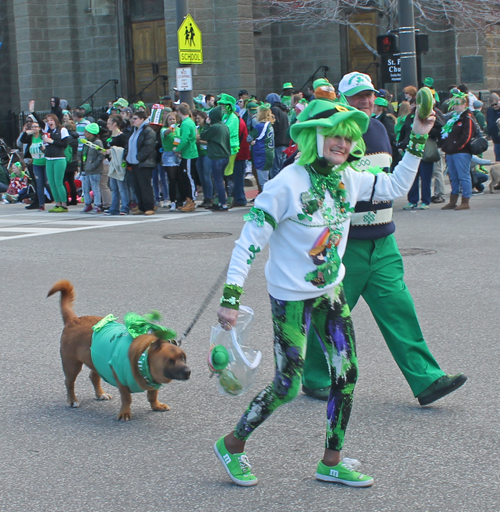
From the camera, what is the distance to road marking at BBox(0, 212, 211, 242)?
44.8 ft

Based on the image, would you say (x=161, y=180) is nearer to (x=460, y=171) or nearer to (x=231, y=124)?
(x=231, y=124)

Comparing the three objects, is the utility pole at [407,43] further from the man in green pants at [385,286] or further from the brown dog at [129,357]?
the brown dog at [129,357]

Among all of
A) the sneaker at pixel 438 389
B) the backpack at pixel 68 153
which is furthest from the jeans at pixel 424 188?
the sneaker at pixel 438 389

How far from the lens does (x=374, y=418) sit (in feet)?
15.5

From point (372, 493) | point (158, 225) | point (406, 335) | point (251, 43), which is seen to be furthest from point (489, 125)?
point (372, 493)

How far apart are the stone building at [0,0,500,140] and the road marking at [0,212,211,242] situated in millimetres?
11006

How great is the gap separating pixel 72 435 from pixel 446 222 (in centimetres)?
905

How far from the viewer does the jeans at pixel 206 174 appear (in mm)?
15453

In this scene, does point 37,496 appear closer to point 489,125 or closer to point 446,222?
point 446,222

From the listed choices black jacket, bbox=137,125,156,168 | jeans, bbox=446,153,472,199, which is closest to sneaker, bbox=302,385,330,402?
jeans, bbox=446,153,472,199

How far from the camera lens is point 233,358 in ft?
12.5

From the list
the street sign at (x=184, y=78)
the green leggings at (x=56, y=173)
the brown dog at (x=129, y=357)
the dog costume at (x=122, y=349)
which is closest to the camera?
the brown dog at (x=129, y=357)

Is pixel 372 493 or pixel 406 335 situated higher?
pixel 406 335

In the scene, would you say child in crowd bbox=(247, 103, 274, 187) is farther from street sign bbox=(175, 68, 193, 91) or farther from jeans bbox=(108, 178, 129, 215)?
jeans bbox=(108, 178, 129, 215)
